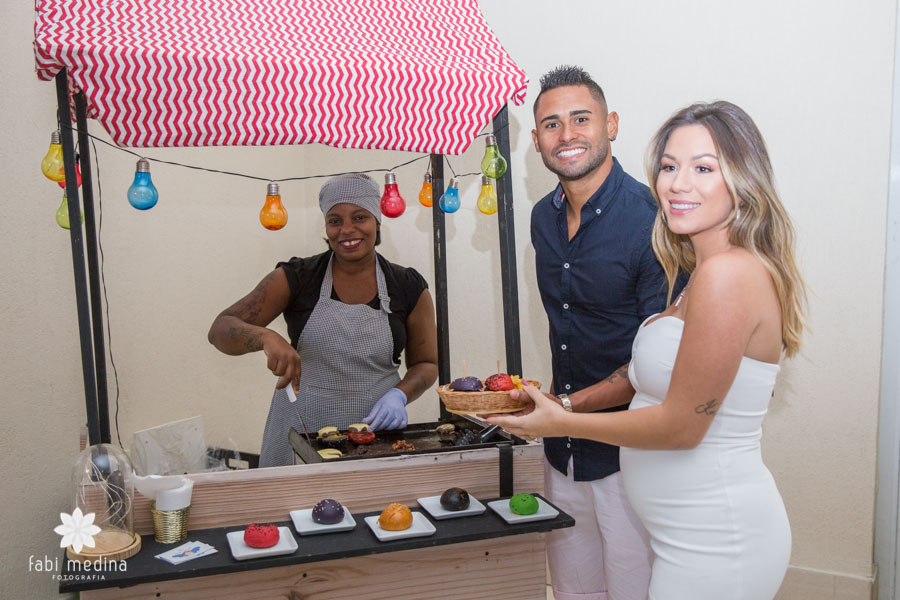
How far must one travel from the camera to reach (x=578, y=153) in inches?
86.5

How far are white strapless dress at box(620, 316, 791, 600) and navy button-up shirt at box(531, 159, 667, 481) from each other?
1.93 feet

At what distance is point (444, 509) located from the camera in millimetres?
1865

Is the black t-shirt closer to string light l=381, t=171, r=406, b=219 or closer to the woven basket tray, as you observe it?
string light l=381, t=171, r=406, b=219

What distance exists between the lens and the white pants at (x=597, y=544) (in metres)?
2.12

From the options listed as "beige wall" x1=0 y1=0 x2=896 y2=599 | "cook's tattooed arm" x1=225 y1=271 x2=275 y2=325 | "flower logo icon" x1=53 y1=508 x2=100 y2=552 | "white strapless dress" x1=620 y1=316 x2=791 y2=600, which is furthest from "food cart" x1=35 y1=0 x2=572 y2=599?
"beige wall" x1=0 y1=0 x2=896 y2=599

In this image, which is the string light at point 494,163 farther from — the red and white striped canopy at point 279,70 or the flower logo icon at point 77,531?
the flower logo icon at point 77,531

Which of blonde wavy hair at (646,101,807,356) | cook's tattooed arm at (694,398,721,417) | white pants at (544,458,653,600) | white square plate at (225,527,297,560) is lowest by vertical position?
white pants at (544,458,653,600)

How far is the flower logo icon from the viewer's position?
1.56 metres

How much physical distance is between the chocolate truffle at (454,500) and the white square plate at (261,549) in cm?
41

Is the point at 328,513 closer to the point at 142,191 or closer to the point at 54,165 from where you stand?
the point at 142,191

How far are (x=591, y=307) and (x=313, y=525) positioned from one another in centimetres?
109

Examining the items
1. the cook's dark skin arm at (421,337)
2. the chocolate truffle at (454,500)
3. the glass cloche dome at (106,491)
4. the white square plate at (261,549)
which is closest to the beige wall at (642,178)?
the cook's dark skin arm at (421,337)

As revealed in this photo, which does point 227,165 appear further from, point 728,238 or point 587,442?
point 728,238

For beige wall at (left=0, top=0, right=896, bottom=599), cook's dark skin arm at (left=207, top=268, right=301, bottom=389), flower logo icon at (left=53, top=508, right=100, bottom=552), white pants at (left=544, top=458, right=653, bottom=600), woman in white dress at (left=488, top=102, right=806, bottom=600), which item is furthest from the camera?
beige wall at (left=0, top=0, right=896, bottom=599)
